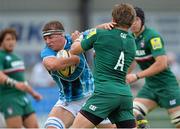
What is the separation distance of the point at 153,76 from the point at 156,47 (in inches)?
25.6

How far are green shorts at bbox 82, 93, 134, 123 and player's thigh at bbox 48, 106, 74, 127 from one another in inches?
37.2

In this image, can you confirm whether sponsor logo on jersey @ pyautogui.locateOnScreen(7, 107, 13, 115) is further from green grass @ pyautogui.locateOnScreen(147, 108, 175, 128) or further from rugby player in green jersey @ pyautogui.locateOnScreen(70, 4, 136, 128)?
green grass @ pyautogui.locateOnScreen(147, 108, 175, 128)

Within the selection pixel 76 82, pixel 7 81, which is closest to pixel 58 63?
pixel 76 82

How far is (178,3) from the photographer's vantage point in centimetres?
2412

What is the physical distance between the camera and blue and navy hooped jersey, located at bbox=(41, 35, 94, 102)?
336 inches

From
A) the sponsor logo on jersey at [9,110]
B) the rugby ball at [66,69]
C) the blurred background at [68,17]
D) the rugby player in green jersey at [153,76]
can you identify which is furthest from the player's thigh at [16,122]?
the blurred background at [68,17]

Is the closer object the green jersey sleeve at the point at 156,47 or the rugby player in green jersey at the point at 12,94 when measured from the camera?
the green jersey sleeve at the point at 156,47

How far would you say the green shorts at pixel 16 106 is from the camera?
38.3ft

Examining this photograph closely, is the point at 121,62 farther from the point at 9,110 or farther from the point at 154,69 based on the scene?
the point at 9,110

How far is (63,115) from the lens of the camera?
8492mm

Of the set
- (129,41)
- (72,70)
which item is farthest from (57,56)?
(129,41)

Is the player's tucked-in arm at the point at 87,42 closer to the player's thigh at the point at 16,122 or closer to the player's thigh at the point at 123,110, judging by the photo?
the player's thigh at the point at 123,110

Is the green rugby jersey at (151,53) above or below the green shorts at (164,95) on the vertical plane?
above

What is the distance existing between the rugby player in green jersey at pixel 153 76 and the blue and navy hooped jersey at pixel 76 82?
43.4 inches
